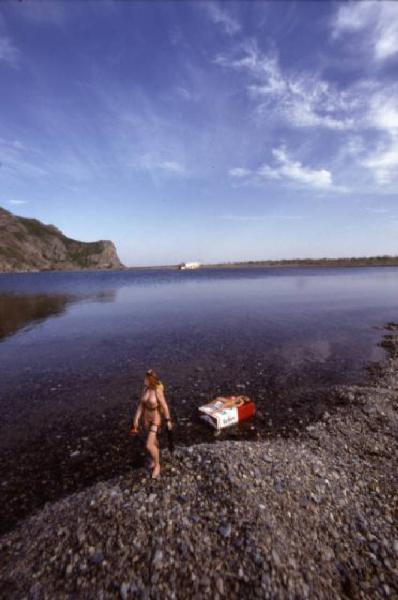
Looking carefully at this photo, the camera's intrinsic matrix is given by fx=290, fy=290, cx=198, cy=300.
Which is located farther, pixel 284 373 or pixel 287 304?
pixel 287 304

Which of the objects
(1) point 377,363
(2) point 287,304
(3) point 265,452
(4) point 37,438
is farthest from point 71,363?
(2) point 287,304

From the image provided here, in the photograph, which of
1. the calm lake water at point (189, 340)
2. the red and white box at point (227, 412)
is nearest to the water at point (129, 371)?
the calm lake water at point (189, 340)

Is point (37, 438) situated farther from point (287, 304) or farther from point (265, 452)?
point (287, 304)

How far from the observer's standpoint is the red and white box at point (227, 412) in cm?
1405

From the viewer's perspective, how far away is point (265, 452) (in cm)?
1112

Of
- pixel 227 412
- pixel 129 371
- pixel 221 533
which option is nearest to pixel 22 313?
pixel 129 371

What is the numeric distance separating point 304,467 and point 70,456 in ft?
31.1

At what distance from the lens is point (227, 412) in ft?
46.6

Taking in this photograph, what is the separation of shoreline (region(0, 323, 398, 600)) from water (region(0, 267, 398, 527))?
110 inches

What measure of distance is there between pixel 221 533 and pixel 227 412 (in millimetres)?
6825

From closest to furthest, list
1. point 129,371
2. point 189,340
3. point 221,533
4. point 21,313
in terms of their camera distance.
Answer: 1. point 221,533
2. point 129,371
3. point 189,340
4. point 21,313

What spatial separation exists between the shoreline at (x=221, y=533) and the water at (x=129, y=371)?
2806mm

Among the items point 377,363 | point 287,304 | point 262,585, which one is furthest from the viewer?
point 287,304

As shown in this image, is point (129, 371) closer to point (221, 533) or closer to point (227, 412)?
point (227, 412)
